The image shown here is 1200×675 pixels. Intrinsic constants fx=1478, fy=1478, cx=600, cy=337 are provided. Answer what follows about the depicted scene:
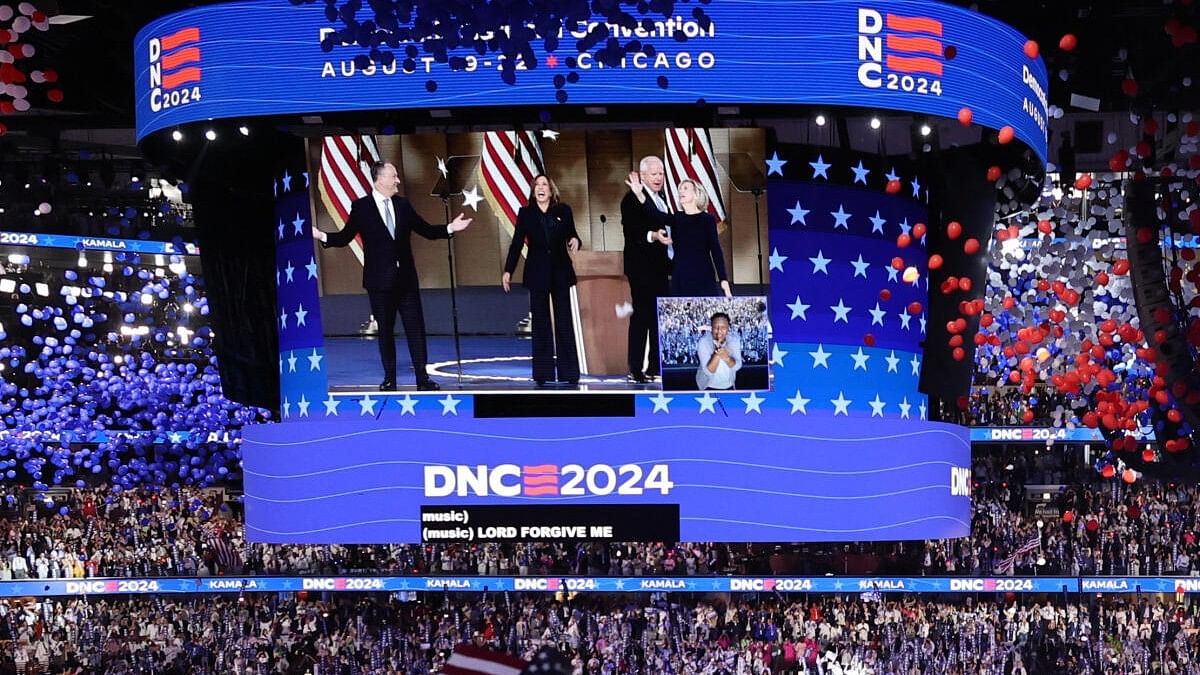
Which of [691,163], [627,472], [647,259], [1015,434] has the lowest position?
[1015,434]

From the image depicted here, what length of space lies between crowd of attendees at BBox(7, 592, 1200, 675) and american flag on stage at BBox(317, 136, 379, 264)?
8621 millimetres

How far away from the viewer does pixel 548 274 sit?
19734 mm

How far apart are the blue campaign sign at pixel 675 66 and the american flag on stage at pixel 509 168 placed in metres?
1.16

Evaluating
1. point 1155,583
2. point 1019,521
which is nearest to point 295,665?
point 1019,521

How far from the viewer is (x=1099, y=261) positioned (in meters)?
16.7

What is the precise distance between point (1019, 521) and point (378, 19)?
2102 cm

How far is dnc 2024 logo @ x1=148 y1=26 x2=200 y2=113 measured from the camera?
18828mm

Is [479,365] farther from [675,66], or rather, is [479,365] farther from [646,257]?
[675,66]

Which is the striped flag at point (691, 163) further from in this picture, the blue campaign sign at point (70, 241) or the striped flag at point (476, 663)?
the blue campaign sign at point (70, 241)

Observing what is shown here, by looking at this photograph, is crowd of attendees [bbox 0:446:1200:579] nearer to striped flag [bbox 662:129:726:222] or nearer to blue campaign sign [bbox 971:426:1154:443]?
blue campaign sign [bbox 971:426:1154:443]

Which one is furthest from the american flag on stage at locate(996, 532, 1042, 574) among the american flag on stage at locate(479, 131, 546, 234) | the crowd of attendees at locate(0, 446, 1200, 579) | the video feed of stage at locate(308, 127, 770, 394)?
the american flag on stage at locate(479, 131, 546, 234)

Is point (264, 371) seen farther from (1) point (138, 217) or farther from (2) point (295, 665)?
(1) point (138, 217)

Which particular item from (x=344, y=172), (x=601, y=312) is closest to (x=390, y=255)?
(x=344, y=172)

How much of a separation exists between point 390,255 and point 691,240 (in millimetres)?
4014
